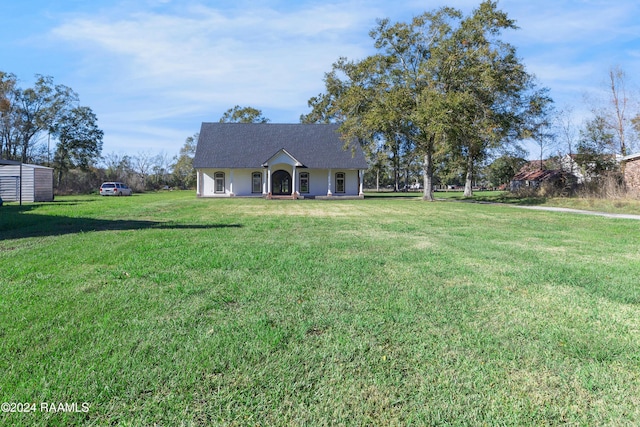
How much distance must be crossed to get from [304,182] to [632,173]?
2362cm

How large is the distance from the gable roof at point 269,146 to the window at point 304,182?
1228 millimetres

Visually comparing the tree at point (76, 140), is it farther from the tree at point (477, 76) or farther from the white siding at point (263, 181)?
the tree at point (477, 76)

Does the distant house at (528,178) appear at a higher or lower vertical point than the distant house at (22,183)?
higher

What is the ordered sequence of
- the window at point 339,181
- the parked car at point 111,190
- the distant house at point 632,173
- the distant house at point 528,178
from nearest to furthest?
the distant house at point 632,173 → the window at point 339,181 → the parked car at point 111,190 → the distant house at point 528,178

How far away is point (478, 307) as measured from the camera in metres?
3.80

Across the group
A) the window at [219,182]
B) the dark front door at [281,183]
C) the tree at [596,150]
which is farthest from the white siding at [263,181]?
the tree at [596,150]

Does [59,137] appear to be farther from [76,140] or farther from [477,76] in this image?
[477,76]

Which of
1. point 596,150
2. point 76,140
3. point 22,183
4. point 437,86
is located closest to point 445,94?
point 437,86

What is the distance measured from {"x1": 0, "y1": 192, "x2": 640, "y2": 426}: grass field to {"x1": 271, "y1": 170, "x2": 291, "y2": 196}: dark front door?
97.6 feet

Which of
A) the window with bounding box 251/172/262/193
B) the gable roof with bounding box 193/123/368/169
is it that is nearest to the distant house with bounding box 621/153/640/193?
the gable roof with bounding box 193/123/368/169

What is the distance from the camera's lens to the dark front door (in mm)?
35594

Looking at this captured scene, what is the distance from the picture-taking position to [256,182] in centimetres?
3534

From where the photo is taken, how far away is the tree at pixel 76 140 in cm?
4894

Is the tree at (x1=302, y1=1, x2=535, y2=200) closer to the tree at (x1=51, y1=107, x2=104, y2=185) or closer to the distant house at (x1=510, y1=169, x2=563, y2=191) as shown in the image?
the distant house at (x1=510, y1=169, x2=563, y2=191)
